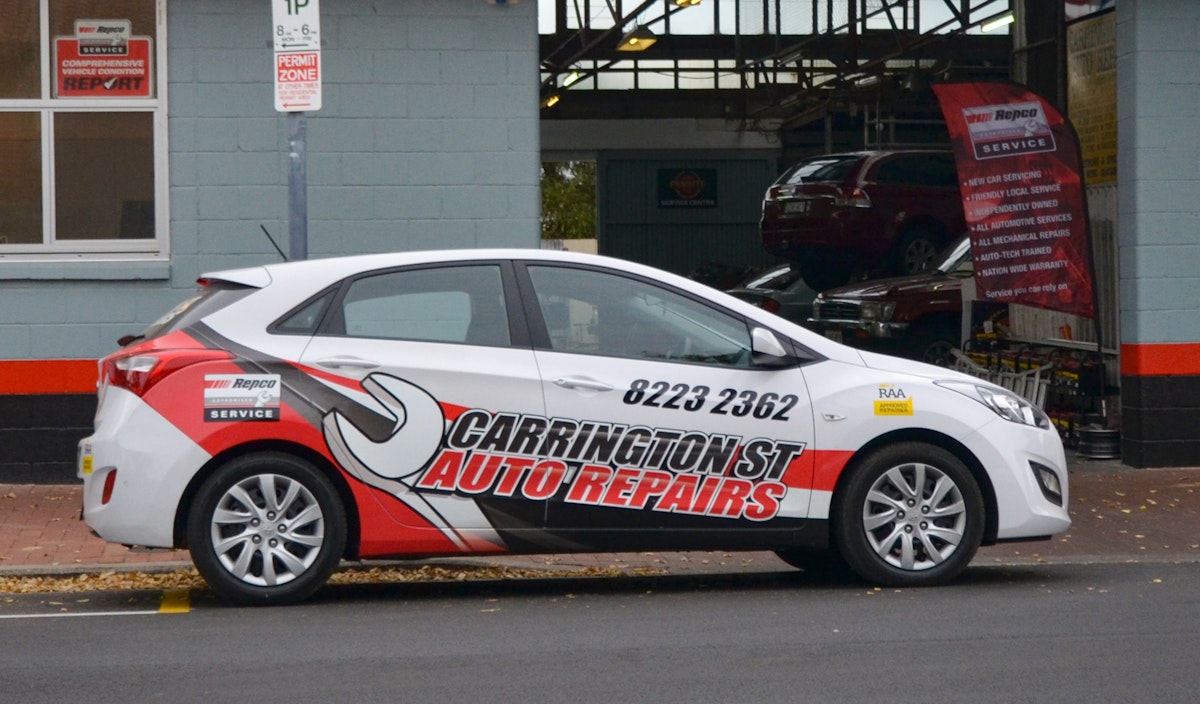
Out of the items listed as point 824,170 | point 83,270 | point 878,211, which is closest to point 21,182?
point 83,270

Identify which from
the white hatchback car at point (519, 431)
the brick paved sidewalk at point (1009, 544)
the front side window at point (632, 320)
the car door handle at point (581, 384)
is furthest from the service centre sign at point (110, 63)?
the car door handle at point (581, 384)

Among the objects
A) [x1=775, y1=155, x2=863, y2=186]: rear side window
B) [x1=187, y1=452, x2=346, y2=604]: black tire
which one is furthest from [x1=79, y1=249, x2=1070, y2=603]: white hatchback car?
[x1=775, y1=155, x2=863, y2=186]: rear side window

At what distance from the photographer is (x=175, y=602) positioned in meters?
7.59

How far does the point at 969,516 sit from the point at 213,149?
6090 millimetres

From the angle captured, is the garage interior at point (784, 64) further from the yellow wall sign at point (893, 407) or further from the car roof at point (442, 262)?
the yellow wall sign at point (893, 407)

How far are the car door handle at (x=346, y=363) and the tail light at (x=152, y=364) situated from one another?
41 cm

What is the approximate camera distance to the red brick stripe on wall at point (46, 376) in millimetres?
11141

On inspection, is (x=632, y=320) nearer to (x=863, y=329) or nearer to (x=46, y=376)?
(x=46, y=376)

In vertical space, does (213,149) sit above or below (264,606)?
above

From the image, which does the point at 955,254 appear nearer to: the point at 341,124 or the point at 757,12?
the point at 341,124

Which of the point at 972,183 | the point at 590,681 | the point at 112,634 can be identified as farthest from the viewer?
the point at 972,183

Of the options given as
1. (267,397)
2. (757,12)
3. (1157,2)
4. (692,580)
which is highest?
(757,12)

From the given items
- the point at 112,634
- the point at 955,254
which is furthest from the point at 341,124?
the point at 955,254

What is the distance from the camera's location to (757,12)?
3300 cm
